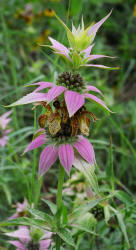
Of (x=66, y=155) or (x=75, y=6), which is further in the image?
(x=75, y=6)

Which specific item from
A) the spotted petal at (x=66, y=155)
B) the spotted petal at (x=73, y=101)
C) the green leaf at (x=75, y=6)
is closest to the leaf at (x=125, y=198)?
the spotted petal at (x=66, y=155)

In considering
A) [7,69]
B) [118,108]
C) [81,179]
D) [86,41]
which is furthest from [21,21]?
[86,41]

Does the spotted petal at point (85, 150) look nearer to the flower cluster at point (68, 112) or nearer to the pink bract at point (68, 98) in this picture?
the flower cluster at point (68, 112)

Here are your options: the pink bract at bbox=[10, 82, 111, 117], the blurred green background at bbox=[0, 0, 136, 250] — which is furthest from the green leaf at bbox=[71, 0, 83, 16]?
the pink bract at bbox=[10, 82, 111, 117]

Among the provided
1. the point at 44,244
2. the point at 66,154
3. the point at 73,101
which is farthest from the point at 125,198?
the point at 73,101

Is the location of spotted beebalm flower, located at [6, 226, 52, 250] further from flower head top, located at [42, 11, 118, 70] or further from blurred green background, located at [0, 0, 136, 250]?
flower head top, located at [42, 11, 118, 70]

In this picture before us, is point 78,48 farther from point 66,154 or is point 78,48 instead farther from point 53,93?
point 66,154

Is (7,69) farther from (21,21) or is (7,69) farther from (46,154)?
(46,154)
